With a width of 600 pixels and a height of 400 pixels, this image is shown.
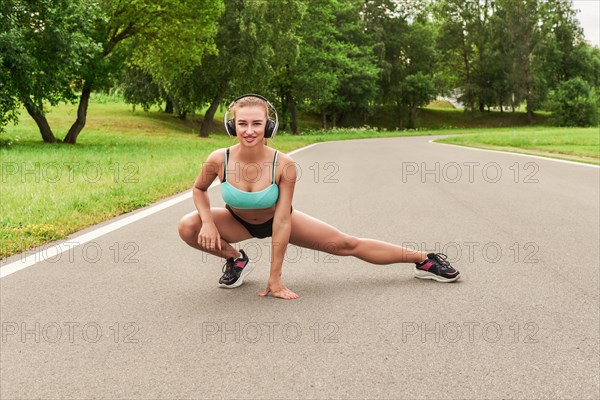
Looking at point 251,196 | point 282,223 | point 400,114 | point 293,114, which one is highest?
point 400,114

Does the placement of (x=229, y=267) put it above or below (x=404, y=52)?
below

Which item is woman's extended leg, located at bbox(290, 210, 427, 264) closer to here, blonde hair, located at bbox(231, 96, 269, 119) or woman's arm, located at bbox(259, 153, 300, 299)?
woman's arm, located at bbox(259, 153, 300, 299)

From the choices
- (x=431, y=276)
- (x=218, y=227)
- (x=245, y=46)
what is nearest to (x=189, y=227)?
(x=218, y=227)

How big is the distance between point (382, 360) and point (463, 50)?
81784 millimetres

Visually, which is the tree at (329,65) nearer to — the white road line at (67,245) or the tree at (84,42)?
the tree at (84,42)

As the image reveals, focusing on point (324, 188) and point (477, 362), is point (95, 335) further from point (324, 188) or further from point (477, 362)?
point (324, 188)

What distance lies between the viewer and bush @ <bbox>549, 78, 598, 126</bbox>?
210 feet

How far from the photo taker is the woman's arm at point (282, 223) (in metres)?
4.20

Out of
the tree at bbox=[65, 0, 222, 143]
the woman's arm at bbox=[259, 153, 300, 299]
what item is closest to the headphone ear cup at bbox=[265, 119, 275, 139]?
the woman's arm at bbox=[259, 153, 300, 299]

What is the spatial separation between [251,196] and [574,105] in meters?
67.9

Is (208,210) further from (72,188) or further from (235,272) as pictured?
(72,188)

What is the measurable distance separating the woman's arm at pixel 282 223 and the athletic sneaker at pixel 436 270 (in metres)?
1.13

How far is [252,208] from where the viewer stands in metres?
4.29

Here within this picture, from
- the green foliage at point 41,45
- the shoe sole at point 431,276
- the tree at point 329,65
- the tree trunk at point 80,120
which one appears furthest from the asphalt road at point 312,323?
the tree at point 329,65
